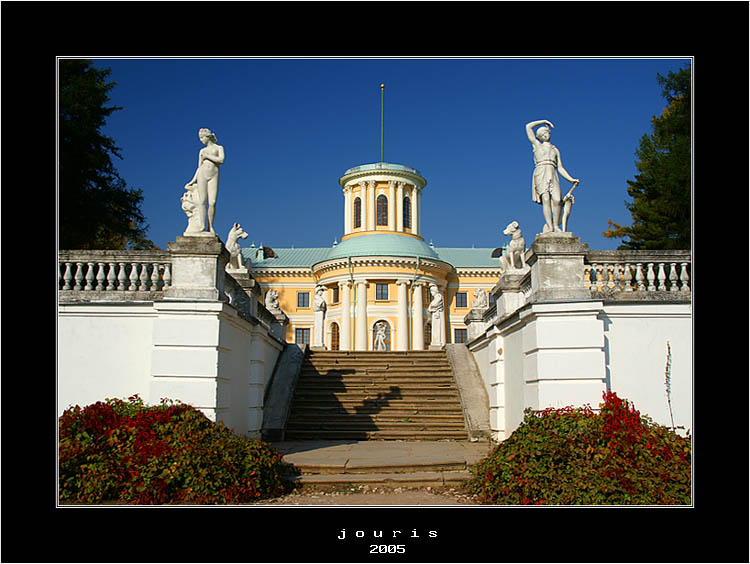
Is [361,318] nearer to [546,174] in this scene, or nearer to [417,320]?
[417,320]

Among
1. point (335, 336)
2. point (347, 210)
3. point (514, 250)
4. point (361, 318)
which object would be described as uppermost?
point (347, 210)

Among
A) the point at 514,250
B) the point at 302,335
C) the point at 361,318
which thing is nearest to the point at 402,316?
the point at 361,318

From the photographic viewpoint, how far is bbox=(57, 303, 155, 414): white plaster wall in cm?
934

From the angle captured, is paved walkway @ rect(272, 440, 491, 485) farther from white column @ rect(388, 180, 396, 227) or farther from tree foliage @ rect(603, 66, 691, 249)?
white column @ rect(388, 180, 396, 227)

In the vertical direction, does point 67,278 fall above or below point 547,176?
below

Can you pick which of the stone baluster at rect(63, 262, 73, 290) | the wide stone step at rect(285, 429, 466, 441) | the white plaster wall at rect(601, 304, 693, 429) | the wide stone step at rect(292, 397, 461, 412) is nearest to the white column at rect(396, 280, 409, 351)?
the wide stone step at rect(292, 397, 461, 412)

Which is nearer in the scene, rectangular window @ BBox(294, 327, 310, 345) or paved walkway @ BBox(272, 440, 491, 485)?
paved walkway @ BBox(272, 440, 491, 485)

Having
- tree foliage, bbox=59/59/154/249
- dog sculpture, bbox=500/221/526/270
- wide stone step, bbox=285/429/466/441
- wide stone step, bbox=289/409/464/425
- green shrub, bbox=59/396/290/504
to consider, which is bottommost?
wide stone step, bbox=285/429/466/441

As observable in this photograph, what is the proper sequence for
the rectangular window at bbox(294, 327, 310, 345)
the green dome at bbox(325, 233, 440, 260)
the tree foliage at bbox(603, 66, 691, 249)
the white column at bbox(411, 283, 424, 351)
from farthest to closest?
1. the rectangular window at bbox(294, 327, 310, 345)
2. the green dome at bbox(325, 233, 440, 260)
3. the white column at bbox(411, 283, 424, 351)
4. the tree foliage at bbox(603, 66, 691, 249)

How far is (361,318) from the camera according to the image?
4438 centimetres

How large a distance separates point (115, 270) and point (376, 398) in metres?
7.74

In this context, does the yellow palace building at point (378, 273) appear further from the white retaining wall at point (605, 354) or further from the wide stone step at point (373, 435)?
the white retaining wall at point (605, 354)

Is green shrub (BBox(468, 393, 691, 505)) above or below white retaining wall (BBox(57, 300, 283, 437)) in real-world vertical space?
below

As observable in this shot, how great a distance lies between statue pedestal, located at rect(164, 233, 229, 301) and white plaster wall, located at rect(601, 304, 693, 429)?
603cm
